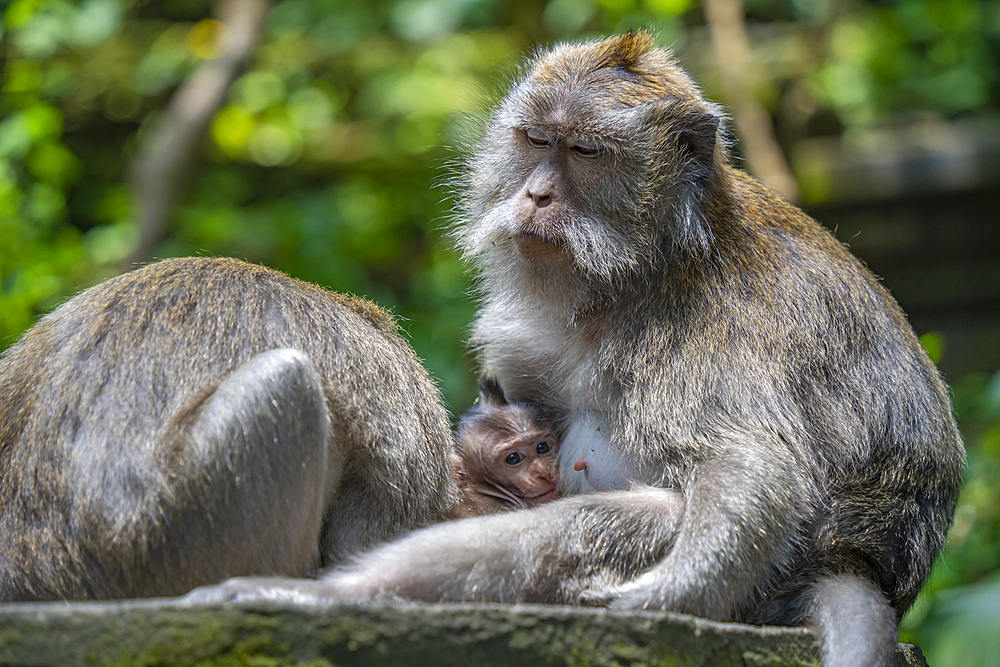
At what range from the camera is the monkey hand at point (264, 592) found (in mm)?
3030

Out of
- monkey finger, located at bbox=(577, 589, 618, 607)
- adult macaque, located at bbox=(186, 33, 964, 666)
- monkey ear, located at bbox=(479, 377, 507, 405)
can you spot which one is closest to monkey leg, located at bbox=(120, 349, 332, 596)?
adult macaque, located at bbox=(186, 33, 964, 666)

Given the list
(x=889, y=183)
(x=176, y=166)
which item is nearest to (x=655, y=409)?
(x=176, y=166)

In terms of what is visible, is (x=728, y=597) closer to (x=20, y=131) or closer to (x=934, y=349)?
(x=934, y=349)

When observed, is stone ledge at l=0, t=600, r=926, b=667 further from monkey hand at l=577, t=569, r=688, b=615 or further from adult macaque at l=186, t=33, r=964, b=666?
adult macaque at l=186, t=33, r=964, b=666

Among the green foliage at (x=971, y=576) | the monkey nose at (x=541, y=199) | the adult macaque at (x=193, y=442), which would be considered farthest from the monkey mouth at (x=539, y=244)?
the green foliage at (x=971, y=576)

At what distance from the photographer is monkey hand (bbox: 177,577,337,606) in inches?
119

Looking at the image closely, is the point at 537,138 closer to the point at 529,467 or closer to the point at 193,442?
the point at 529,467

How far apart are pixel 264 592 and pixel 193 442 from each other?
52 cm

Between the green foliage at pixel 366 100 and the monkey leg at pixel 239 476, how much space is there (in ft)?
16.7

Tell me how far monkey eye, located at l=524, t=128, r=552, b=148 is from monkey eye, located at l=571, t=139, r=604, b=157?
5.7 inches

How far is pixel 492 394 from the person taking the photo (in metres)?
5.09

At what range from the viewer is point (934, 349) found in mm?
5848

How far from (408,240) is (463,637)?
8.58 metres

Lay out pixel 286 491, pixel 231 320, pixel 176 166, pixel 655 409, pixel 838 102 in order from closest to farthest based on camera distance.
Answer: pixel 286 491 → pixel 231 320 → pixel 655 409 → pixel 176 166 → pixel 838 102
